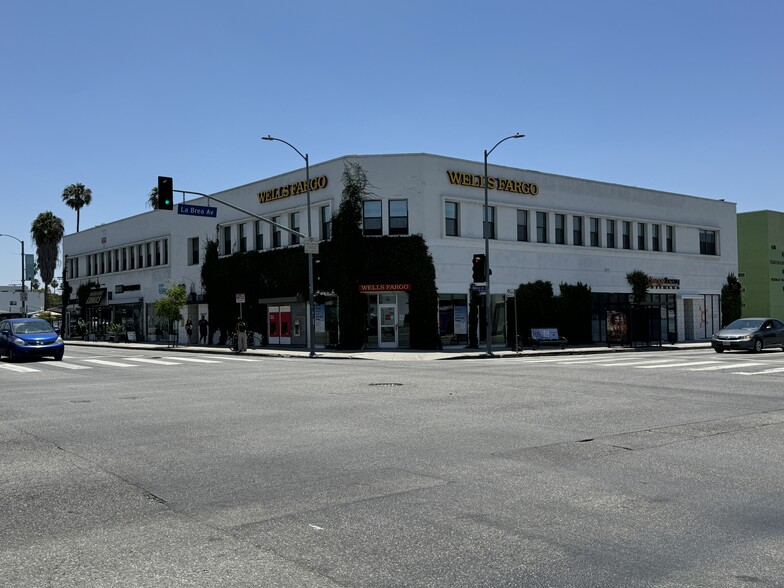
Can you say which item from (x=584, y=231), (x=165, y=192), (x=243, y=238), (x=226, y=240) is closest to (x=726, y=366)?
(x=165, y=192)

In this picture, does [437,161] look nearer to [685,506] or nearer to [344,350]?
[344,350]

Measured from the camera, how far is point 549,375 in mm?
19203

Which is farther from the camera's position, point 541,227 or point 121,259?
point 121,259

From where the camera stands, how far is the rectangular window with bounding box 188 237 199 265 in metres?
50.4

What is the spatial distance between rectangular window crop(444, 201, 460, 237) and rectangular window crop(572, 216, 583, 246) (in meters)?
8.98

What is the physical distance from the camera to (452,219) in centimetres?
3822

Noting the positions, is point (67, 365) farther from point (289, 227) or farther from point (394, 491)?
point (394, 491)

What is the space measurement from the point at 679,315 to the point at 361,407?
134 ft

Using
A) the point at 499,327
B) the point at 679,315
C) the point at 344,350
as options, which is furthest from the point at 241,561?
the point at 679,315

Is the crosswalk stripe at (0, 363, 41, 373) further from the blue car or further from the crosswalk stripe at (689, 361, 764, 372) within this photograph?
the crosswalk stripe at (689, 361, 764, 372)

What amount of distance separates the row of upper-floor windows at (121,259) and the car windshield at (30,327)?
81.3ft

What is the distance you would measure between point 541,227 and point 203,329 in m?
21.9

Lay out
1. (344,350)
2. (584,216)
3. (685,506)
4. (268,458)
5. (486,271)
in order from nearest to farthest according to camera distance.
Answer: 1. (685,506)
2. (268,458)
3. (486,271)
4. (344,350)
5. (584,216)

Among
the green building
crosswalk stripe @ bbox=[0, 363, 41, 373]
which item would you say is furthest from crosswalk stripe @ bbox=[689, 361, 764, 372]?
the green building
